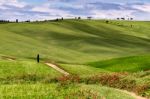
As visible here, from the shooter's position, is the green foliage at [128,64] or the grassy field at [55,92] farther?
the green foliage at [128,64]

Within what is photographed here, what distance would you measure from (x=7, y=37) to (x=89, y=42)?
28.8 metres

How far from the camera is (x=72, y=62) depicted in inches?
4481

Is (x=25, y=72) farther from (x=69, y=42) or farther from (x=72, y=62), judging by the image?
(x=69, y=42)

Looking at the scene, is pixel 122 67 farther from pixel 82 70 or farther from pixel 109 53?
pixel 109 53

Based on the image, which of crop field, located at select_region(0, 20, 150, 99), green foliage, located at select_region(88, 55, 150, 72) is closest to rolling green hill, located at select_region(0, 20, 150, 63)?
crop field, located at select_region(0, 20, 150, 99)

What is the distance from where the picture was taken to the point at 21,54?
117062 mm

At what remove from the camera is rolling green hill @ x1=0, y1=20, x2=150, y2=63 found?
12388 cm

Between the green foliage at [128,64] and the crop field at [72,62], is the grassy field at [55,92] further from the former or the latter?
the green foliage at [128,64]

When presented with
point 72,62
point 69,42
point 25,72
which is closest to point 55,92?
point 25,72

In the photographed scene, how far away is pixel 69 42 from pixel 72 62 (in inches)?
1529

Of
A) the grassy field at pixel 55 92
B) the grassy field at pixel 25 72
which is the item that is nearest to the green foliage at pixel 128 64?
the grassy field at pixel 25 72

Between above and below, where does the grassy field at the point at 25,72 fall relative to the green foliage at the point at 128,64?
above

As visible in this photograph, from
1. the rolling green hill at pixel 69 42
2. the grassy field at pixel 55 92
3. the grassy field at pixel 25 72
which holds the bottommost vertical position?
the rolling green hill at pixel 69 42

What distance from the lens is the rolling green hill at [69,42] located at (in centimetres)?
12388
